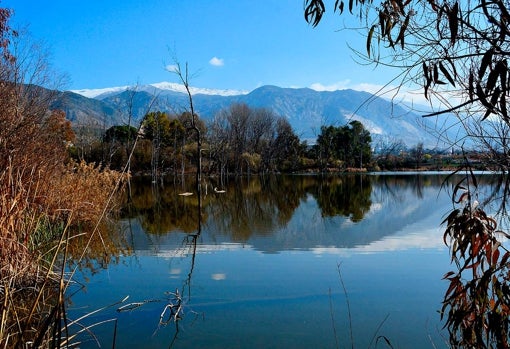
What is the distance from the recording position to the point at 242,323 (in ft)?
14.7

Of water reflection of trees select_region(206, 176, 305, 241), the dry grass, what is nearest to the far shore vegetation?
the dry grass

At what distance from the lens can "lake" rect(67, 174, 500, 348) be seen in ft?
13.7

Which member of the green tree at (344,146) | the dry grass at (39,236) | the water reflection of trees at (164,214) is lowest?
the water reflection of trees at (164,214)

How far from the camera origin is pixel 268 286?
19.3ft

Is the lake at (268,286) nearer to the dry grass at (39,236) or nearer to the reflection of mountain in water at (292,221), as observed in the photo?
the reflection of mountain in water at (292,221)

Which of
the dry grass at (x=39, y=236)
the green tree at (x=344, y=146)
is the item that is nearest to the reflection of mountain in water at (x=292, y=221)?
the dry grass at (x=39, y=236)

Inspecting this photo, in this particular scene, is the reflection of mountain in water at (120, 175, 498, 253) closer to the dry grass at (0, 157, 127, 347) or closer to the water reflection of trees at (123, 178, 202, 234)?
the water reflection of trees at (123, 178, 202, 234)

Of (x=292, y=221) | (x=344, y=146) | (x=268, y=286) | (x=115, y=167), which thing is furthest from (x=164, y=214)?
(x=344, y=146)

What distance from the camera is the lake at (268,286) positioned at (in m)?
4.18

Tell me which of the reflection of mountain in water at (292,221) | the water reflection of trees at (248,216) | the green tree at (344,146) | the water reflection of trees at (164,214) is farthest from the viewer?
the green tree at (344,146)

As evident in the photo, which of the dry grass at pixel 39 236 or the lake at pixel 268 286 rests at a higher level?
the dry grass at pixel 39 236

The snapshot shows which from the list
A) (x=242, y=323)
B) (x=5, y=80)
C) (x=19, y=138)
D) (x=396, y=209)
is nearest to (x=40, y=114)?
(x=5, y=80)

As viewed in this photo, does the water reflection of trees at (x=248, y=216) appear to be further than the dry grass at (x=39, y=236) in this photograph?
Yes

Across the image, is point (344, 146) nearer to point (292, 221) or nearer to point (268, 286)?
point (292, 221)
